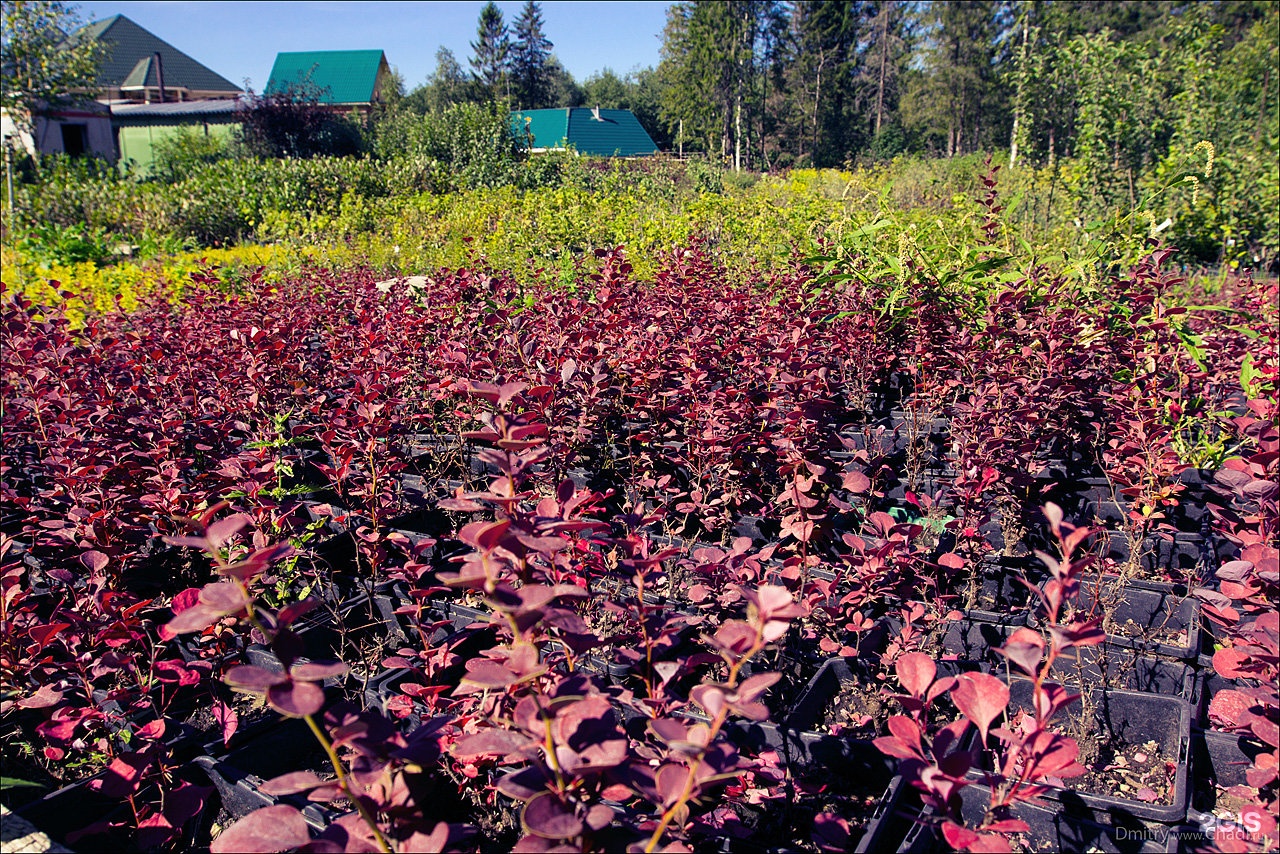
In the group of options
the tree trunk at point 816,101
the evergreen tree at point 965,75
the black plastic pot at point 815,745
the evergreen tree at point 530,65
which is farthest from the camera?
the evergreen tree at point 530,65

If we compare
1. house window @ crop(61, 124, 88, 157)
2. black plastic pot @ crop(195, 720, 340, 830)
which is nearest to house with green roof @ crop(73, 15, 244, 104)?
house window @ crop(61, 124, 88, 157)

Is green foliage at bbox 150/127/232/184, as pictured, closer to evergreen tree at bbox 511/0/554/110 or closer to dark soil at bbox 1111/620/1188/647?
dark soil at bbox 1111/620/1188/647

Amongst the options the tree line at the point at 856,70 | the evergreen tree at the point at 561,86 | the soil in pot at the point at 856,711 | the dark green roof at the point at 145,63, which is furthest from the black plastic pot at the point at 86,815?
the evergreen tree at the point at 561,86

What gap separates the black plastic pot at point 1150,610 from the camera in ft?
6.84

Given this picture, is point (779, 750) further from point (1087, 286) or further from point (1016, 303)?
point (1087, 286)

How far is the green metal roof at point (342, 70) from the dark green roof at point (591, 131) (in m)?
12.8

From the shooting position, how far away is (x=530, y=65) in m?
56.9

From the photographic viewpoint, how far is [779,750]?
1.69 m

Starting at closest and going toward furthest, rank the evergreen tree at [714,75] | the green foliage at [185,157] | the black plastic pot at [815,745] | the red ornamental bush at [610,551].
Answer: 1. the red ornamental bush at [610,551]
2. the black plastic pot at [815,745]
3. the green foliage at [185,157]
4. the evergreen tree at [714,75]

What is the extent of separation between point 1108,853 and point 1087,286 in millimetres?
2805

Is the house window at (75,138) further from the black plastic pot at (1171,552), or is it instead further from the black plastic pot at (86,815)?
the black plastic pot at (1171,552)

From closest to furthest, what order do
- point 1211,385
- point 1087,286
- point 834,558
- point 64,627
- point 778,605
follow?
point 778,605 → point 64,627 → point 834,558 → point 1211,385 → point 1087,286

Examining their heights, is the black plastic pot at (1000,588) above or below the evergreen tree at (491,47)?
below

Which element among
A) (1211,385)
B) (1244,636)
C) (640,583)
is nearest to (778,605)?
(640,583)
